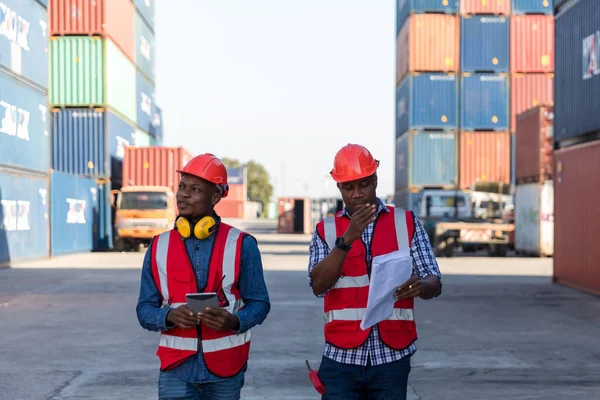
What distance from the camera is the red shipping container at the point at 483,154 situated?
3853 cm

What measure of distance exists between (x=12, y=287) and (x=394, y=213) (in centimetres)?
1578

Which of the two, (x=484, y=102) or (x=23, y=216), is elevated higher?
(x=484, y=102)

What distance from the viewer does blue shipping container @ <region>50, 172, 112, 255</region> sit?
29.8 m

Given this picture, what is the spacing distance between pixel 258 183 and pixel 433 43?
128895mm

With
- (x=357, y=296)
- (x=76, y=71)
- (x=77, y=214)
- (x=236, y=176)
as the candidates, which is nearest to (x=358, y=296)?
(x=357, y=296)

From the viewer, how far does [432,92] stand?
3862 cm

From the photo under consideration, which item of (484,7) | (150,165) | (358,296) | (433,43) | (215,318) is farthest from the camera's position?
(433,43)

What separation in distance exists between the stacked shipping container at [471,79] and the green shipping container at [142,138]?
468 inches

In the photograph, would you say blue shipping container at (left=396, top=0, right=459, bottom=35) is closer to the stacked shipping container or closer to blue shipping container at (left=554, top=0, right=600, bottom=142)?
the stacked shipping container

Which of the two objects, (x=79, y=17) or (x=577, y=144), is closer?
(x=577, y=144)

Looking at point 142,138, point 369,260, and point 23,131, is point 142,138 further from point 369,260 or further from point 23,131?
point 369,260

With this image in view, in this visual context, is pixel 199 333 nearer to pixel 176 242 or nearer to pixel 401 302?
pixel 176 242

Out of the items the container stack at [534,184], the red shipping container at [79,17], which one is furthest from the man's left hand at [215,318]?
the red shipping container at [79,17]

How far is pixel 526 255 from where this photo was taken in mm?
32406
